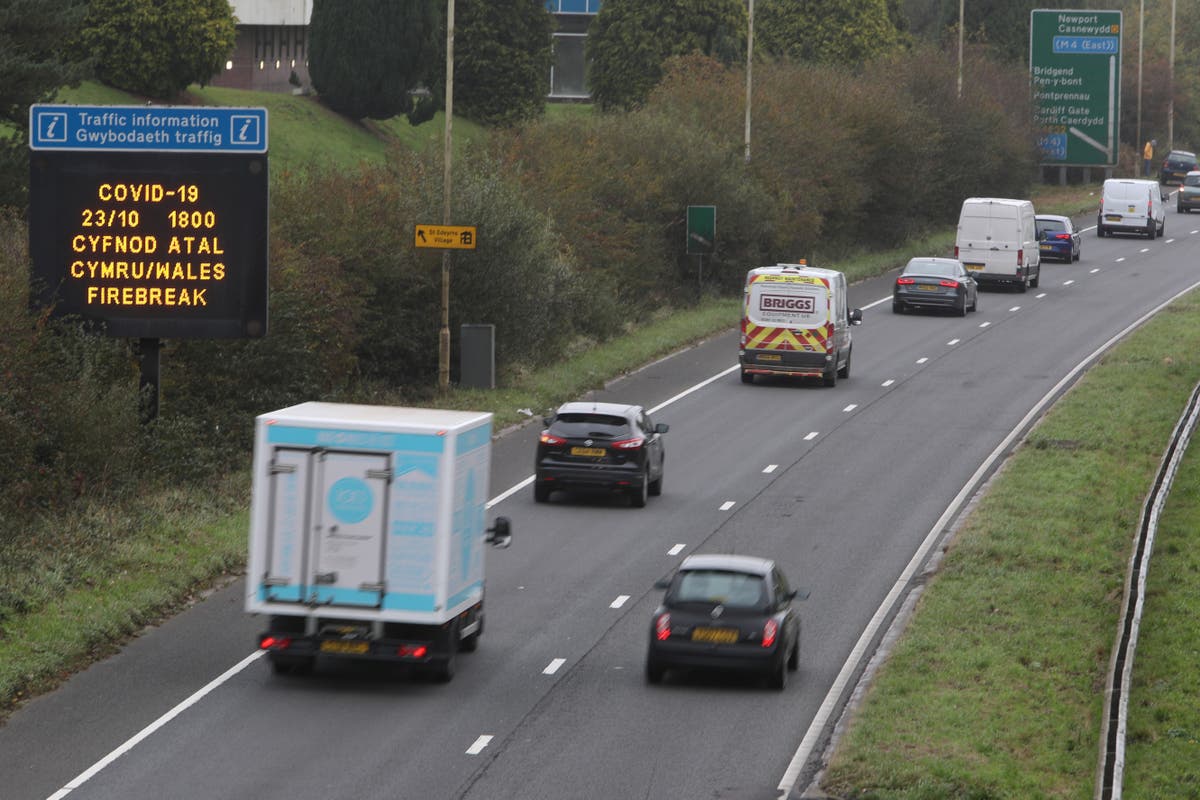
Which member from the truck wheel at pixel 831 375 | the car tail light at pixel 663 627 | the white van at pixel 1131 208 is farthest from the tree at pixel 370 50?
the car tail light at pixel 663 627

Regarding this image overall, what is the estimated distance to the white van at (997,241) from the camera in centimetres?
5600

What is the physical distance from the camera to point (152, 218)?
82.1ft

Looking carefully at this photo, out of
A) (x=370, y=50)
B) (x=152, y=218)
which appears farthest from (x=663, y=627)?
(x=370, y=50)

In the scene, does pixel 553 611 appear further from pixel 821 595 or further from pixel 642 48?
pixel 642 48

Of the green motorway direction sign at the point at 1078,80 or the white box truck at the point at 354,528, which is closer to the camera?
the white box truck at the point at 354,528

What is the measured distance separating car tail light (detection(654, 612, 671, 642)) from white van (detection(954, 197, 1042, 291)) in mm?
39535

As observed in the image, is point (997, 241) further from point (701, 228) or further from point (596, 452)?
point (596, 452)

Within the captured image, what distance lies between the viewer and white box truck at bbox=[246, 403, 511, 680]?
57.4 feet

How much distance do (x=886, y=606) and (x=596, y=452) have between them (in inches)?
259

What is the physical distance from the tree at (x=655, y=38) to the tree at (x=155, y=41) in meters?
27.9

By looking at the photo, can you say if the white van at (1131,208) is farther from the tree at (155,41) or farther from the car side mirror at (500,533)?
the car side mirror at (500,533)

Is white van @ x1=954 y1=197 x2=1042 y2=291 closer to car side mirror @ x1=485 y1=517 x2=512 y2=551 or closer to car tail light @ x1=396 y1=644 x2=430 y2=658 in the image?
car side mirror @ x1=485 y1=517 x2=512 y2=551

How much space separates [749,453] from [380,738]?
17.2m

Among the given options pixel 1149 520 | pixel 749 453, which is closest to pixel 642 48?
pixel 749 453
